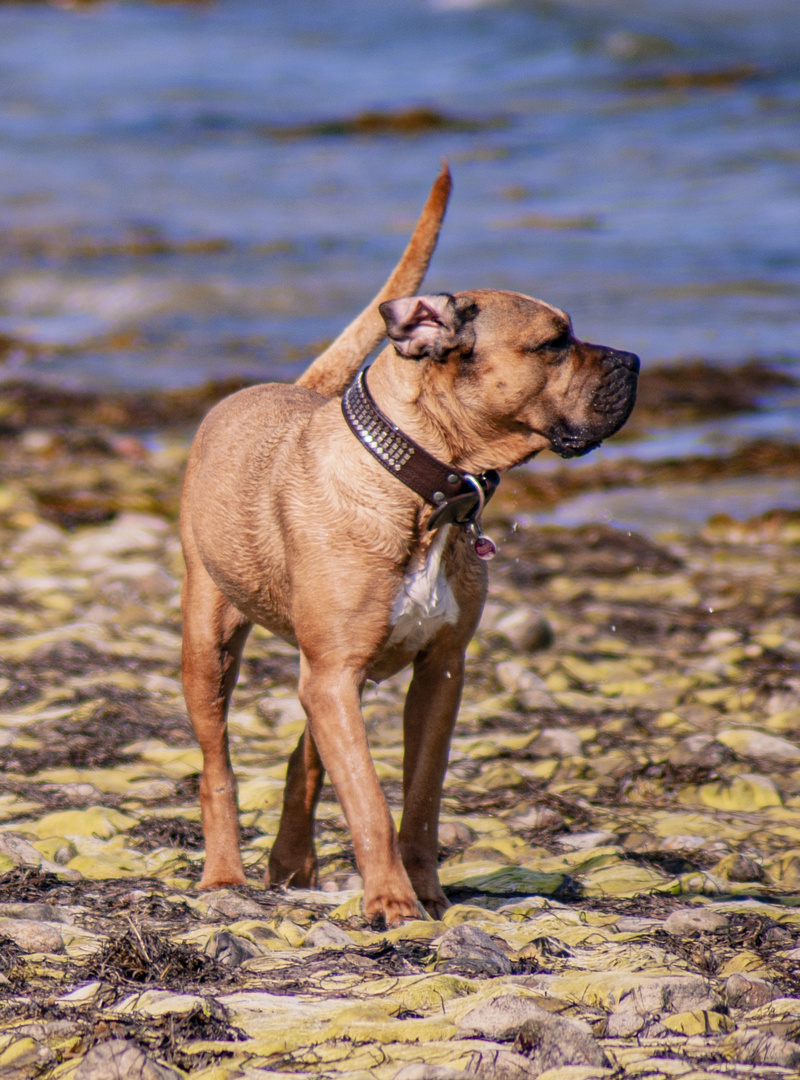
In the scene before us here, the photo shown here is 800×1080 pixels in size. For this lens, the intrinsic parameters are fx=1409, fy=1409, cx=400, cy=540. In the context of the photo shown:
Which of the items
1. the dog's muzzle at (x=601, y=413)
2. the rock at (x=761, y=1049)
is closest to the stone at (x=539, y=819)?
the dog's muzzle at (x=601, y=413)

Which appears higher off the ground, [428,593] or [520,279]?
[428,593]

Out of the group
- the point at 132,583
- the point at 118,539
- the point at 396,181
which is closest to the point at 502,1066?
the point at 132,583

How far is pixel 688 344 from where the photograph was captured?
14445 mm

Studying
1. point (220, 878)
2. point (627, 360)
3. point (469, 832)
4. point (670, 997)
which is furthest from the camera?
point (469, 832)

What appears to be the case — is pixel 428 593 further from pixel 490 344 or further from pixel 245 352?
pixel 245 352

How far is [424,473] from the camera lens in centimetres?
425

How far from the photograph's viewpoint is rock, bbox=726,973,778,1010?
325cm

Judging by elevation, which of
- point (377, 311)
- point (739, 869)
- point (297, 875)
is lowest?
point (297, 875)

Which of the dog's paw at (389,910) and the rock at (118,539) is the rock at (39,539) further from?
the dog's paw at (389,910)

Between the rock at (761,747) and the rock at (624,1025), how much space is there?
275 centimetres

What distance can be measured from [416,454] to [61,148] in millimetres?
29115

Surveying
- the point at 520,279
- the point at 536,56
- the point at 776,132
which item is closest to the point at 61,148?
the point at 536,56

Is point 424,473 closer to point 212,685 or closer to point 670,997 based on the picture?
point 212,685

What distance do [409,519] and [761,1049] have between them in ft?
6.21
